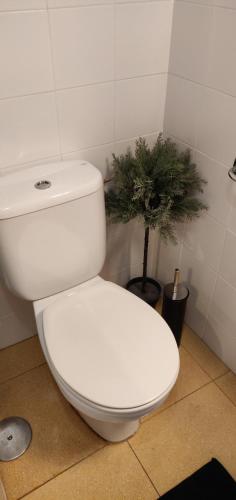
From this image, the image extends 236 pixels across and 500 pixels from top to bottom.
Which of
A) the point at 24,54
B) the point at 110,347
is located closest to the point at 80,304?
the point at 110,347

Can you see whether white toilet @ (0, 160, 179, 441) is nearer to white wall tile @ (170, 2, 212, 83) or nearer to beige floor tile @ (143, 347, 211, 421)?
beige floor tile @ (143, 347, 211, 421)

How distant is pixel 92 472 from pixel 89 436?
0.11 metres

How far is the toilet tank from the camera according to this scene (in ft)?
3.46

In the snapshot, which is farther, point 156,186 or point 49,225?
point 156,186

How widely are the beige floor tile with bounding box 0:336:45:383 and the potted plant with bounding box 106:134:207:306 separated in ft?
Result: 2.18

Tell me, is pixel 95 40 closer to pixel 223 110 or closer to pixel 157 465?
pixel 223 110

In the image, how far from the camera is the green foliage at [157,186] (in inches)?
47.6

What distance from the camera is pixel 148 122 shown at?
1.35 metres

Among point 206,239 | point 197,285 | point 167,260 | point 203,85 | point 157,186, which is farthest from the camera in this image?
point 167,260

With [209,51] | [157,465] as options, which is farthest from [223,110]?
[157,465]

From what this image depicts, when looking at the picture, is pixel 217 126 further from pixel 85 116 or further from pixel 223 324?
pixel 223 324

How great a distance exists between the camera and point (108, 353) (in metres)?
1.04

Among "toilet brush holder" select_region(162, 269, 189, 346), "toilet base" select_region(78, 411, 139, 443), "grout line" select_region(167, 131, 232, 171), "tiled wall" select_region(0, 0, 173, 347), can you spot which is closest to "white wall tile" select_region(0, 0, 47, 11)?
"tiled wall" select_region(0, 0, 173, 347)

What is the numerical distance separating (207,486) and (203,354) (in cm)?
50
